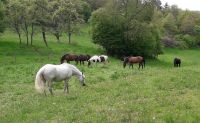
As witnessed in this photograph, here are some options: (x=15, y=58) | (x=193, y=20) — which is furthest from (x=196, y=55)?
(x=15, y=58)

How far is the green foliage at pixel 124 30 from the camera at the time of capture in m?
81.6

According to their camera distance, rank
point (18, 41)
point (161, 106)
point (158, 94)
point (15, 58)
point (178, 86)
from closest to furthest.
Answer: point (161, 106) < point (158, 94) < point (178, 86) < point (15, 58) < point (18, 41)

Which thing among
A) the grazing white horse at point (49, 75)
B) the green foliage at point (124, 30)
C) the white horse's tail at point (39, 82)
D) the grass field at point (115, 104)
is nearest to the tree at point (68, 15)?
the green foliage at point (124, 30)

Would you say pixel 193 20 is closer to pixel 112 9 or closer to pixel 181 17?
pixel 181 17

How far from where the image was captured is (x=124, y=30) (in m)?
82.9

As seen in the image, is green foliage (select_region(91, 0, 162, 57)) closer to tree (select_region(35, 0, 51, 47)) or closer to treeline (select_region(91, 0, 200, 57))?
treeline (select_region(91, 0, 200, 57))

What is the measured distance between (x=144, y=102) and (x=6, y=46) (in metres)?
64.5

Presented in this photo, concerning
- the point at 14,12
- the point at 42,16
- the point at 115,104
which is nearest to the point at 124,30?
the point at 42,16

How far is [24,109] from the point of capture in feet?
58.6

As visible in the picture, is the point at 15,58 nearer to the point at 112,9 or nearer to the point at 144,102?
the point at 112,9

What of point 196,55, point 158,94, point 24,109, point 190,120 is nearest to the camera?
point 190,120

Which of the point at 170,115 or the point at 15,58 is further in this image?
the point at 15,58

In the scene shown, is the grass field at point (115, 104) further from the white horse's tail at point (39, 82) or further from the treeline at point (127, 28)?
the treeline at point (127, 28)

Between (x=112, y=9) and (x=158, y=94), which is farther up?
(x=112, y=9)
